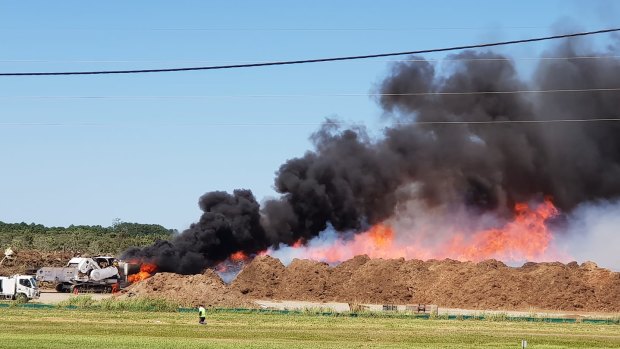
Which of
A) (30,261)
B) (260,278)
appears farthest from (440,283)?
(30,261)

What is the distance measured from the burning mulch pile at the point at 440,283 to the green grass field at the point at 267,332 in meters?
19.0

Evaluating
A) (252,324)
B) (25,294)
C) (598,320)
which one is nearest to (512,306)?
(598,320)

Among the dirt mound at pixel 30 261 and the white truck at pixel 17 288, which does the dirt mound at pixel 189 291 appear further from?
the dirt mound at pixel 30 261

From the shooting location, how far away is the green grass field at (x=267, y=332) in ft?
146

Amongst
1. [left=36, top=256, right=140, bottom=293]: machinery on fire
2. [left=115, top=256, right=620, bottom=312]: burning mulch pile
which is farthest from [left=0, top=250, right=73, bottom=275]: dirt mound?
[left=115, top=256, right=620, bottom=312]: burning mulch pile

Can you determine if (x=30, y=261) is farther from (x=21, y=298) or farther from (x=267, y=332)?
(x=267, y=332)

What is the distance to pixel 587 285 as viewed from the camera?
85.9 meters

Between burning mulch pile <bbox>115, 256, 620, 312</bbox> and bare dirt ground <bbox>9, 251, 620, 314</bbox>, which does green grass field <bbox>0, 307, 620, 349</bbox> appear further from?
burning mulch pile <bbox>115, 256, 620, 312</bbox>

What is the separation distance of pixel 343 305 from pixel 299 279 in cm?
861

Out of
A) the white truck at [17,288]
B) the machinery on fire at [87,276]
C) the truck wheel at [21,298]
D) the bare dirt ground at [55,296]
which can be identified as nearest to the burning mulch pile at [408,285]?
the bare dirt ground at [55,296]

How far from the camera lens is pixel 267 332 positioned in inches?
2076

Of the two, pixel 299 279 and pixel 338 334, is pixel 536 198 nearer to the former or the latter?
pixel 299 279

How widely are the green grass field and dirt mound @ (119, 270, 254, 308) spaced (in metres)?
8.23

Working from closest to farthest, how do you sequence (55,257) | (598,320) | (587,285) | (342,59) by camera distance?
1. (342,59)
2. (598,320)
3. (587,285)
4. (55,257)
